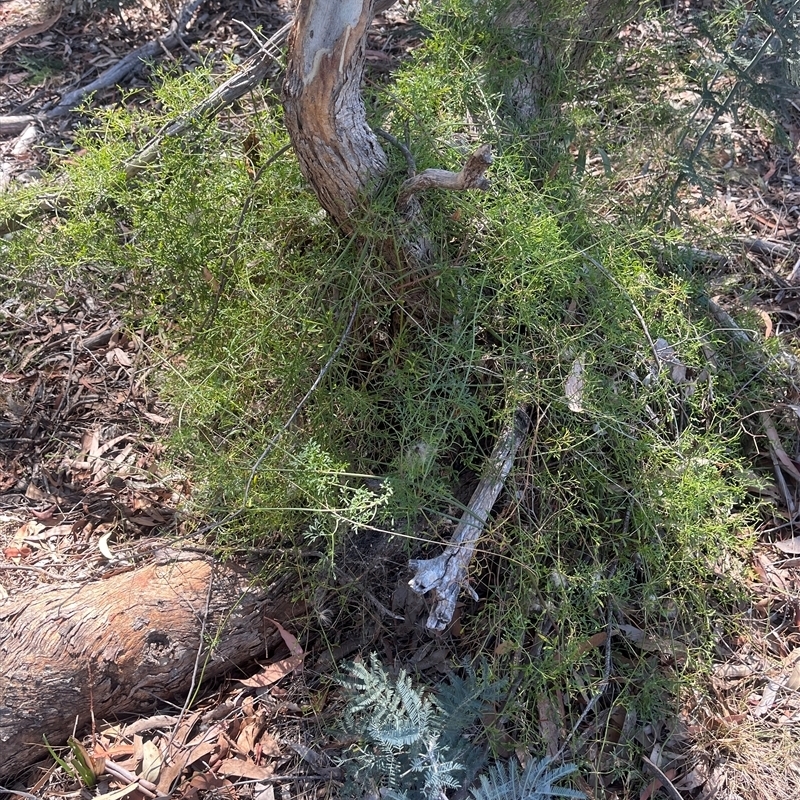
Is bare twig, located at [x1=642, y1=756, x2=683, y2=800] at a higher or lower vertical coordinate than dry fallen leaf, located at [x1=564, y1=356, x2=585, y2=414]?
lower

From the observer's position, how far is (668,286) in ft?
8.00

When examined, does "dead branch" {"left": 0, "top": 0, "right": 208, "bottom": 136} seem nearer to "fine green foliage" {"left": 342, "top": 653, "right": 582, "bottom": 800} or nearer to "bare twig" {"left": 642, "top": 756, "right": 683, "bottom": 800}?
"fine green foliage" {"left": 342, "top": 653, "right": 582, "bottom": 800}

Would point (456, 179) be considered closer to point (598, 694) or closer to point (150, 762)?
point (598, 694)

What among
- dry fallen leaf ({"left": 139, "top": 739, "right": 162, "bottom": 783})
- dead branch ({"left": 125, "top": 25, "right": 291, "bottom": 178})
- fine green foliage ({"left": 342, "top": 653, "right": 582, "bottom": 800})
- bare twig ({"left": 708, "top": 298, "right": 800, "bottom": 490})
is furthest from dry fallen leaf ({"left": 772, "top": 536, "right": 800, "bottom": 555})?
dead branch ({"left": 125, "top": 25, "right": 291, "bottom": 178})

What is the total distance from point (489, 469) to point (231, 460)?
30.7 inches

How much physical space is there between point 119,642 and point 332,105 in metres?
1.60

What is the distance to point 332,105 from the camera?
164 cm

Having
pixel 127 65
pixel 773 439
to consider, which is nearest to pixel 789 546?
pixel 773 439

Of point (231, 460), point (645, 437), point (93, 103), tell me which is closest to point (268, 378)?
point (231, 460)

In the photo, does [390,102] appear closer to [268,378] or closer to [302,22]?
[302,22]

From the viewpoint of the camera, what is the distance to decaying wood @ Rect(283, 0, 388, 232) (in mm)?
1529

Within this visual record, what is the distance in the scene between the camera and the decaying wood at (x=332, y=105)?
5.02 feet

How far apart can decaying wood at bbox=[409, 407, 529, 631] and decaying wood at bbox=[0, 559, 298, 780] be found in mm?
534

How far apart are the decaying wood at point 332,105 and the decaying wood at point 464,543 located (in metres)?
0.79
